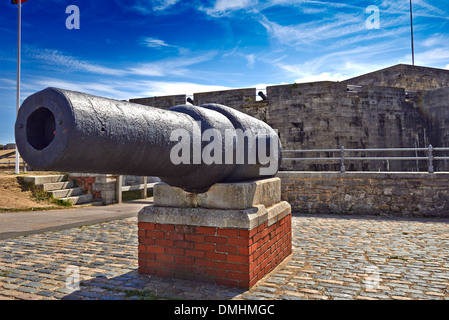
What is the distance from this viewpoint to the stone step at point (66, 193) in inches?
341

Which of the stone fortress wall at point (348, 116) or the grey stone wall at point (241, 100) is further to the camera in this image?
the grey stone wall at point (241, 100)

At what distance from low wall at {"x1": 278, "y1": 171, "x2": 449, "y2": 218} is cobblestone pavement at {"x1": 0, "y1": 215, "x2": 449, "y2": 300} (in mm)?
1881

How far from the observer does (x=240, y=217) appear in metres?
2.79

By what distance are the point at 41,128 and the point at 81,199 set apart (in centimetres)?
820

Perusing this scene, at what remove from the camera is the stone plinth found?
2.83 meters

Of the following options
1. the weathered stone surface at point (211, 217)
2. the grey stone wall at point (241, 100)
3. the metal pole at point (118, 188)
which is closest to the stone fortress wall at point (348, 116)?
the grey stone wall at point (241, 100)

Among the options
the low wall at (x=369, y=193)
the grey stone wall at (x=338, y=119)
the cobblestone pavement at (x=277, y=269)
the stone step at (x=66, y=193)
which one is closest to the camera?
the cobblestone pavement at (x=277, y=269)

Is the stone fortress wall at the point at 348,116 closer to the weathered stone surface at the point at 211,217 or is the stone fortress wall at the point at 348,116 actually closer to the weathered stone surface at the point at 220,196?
the weathered stone surface at the point at 220,196

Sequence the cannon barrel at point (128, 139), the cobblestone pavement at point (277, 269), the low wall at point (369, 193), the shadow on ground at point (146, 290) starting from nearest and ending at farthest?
1. the cannon barrel at point (128, 139)
2. the shadow on ground at point (146, 290)
3. the cobblestone pavement at point (277, 269)
4. the low wall at point (369, 193)

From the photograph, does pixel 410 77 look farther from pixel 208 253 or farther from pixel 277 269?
pixel 208 253

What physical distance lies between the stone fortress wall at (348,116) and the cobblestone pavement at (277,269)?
8.26m

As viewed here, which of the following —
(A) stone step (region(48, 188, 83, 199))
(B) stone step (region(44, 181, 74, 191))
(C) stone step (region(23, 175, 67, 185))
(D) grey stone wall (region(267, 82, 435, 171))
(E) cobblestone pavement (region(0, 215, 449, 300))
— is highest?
(D) grey stone wall (region(267, 82, 435, 171))

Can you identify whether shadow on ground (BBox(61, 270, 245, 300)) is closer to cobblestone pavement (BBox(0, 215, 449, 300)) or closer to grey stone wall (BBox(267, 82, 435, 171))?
cobblestone pavement (BBox(0, 215, 449, 300))

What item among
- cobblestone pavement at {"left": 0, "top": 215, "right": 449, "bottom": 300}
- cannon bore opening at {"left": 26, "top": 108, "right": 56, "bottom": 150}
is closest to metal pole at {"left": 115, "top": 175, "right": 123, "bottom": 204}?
cobblestone pavement at {"left": 0, "top": 215, "right": 449, "bottom": 300}
